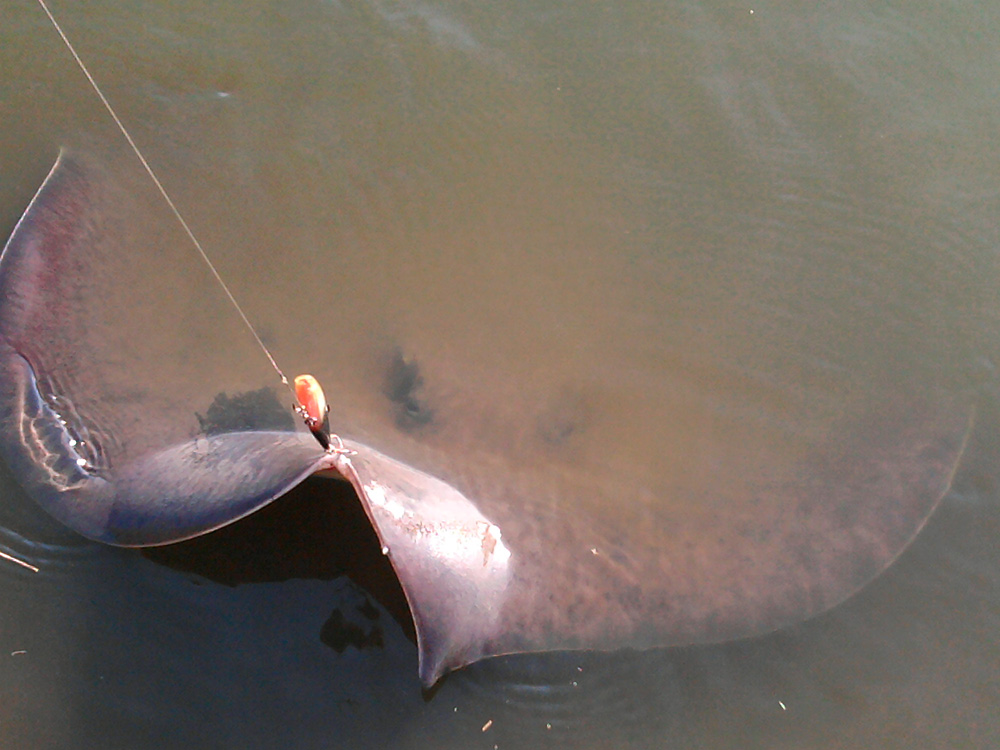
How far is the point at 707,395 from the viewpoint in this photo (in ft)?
12.2

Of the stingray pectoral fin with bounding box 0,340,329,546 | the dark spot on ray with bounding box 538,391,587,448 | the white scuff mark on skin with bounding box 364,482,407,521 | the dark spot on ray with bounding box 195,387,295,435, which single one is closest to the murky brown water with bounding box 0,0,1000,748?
the dark spot on ray with bounding box 538,391,587,448

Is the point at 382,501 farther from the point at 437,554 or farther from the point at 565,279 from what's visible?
the point at 565,279

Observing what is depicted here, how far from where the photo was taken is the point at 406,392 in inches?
138

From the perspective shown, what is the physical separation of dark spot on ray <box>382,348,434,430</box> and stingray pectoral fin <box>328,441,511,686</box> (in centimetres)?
38

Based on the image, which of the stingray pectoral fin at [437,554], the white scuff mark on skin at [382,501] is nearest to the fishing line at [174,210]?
the stingray pectoral fin at [437,554]

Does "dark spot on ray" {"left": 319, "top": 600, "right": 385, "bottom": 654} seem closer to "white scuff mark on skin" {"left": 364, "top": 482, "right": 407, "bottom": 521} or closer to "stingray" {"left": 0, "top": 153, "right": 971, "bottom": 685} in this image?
"stingray" {"left": 0, "top": 153, "right": 971, "bottom": 685}

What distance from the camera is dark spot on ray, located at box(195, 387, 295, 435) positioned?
317 centimetres

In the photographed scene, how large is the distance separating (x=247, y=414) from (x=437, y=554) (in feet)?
3.81

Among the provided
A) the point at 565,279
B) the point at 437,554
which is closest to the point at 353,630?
the point at 437,554

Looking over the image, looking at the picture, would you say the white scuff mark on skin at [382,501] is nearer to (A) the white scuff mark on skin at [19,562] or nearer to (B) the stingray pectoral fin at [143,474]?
(B) the stingray pectoral fin at [143,474]

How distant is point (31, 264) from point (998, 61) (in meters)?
5.18

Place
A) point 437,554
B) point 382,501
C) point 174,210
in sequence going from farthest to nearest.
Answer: point 174,210, point 437,554, point 382,501

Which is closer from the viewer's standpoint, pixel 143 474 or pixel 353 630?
pixel 143 474

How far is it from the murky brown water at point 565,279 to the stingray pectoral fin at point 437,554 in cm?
44
